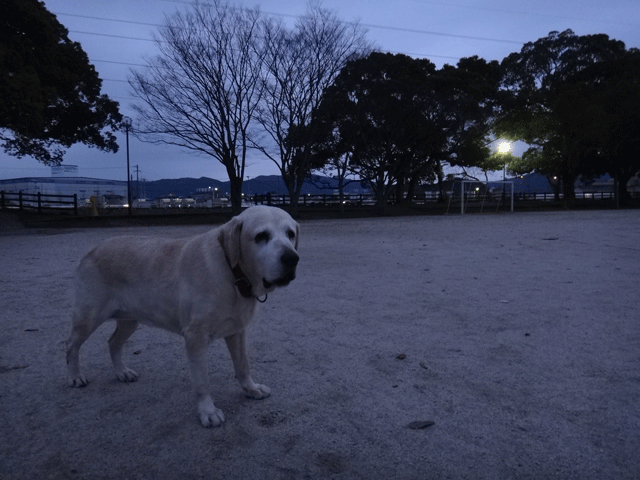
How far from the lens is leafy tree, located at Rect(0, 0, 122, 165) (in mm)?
15633

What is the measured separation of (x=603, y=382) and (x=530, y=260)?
526 centimetres

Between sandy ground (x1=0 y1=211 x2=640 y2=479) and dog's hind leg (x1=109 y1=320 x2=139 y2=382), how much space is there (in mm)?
72

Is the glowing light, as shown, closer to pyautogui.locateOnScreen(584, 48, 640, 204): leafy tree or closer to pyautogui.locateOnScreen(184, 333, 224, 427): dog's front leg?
pyautogui.locateOnScreen(584, 48, 640, 204): leafy tree

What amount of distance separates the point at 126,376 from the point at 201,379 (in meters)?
0.80

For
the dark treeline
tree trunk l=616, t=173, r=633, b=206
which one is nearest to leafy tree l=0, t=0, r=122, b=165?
the dark treeline

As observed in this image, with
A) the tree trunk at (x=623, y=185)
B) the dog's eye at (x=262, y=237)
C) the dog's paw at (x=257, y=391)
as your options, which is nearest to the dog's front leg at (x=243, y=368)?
the dog's paw at (x=257, y=391)

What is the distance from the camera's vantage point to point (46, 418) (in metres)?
2.38

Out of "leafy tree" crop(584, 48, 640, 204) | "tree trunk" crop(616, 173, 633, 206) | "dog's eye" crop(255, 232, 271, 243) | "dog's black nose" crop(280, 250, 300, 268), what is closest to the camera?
"dog's black nose" crop(280, 250, 300, 268)

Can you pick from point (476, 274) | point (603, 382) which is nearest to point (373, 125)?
point (476, 274)

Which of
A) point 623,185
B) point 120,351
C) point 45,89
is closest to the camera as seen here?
point 120,351

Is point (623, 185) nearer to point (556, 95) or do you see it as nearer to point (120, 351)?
point (556, 95)

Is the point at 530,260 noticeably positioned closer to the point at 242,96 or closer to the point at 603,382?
the point at 603,382

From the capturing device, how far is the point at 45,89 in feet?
58.5

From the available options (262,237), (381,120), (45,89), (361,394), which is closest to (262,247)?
(262,237)
